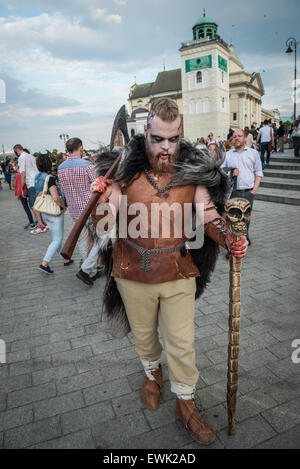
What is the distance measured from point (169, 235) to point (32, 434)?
1.63 meters

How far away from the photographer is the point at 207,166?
2029 millimetres

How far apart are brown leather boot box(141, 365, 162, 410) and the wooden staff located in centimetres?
55

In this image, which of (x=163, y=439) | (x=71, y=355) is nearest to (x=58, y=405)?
(x=71, y=355)

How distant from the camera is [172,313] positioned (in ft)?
6.67

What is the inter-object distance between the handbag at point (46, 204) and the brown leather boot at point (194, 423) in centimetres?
360

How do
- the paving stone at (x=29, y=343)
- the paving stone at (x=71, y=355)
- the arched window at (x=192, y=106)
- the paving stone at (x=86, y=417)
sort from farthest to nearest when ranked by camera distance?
the arched window at (x=192, y=106), the paving stone at (x=29, y=343), the paving stone at (x=71, y=355), the paving stone at (x=86, y=417)

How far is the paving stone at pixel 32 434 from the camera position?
6.72 ft

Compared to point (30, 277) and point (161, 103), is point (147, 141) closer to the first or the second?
point (161, 103)

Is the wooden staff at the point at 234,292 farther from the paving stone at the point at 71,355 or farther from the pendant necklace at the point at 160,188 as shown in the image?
the paving stone at the point at 71,355

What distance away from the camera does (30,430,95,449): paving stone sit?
2.01 meters

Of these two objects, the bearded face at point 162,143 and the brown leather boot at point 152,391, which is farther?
the brown leather boot at point 152,391

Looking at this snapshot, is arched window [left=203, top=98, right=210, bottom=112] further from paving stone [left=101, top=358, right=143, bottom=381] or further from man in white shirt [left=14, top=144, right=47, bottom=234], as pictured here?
paving stone [left=101, top=358, right=143, bottom=381]

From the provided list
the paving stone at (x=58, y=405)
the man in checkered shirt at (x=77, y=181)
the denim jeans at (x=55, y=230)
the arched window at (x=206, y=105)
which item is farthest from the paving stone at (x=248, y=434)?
the arched window at (x=206, y=105)

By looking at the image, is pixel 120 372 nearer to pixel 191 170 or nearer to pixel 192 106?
pixel 191 170
